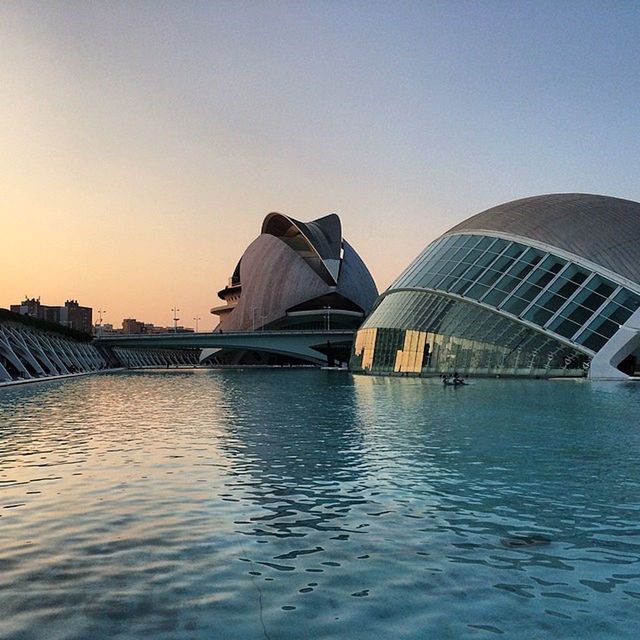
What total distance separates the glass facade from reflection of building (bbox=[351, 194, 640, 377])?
7 centimetres

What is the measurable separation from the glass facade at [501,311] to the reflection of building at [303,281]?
7030 centimetres

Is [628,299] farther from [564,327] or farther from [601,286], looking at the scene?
[564,327]

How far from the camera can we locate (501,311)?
48.9 metres

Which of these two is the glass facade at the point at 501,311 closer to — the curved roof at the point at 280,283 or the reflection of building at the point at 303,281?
the reflection of building at the point at 303,281

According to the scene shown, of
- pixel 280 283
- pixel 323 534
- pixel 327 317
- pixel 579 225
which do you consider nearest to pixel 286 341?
pixel 327 317

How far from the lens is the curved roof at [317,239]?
133375 millimetres

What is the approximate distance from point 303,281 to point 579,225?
82.5m

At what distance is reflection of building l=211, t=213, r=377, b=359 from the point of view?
132375mm

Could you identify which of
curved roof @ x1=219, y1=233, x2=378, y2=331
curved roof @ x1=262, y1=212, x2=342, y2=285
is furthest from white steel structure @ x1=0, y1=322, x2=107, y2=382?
curved roof @ x1=262, y1=212, x2=342, y2=285

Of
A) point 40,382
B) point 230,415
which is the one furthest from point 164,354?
point 230,415

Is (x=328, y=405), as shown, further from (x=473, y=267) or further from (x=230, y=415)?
(x=473, y=267)

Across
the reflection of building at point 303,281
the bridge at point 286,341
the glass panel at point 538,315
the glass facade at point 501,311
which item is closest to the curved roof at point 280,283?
the reflection of building at point 303,281

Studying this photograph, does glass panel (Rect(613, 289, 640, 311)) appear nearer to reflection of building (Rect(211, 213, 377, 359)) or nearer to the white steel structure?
the white steel structure

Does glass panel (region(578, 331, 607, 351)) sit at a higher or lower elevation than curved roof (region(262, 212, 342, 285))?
lower
